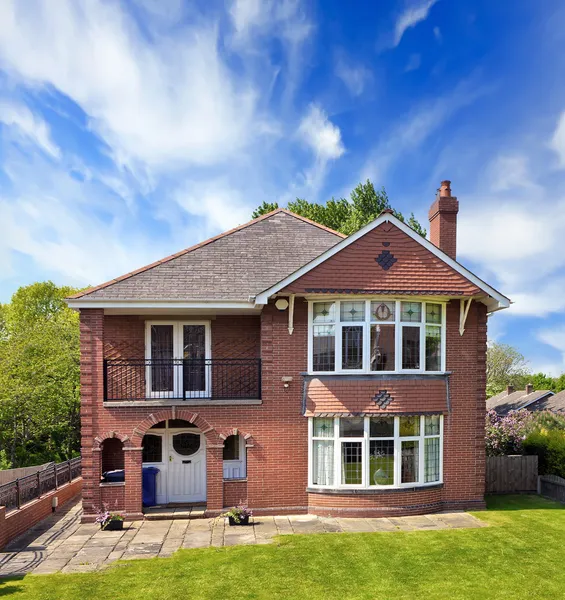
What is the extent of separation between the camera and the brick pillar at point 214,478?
1296 cm

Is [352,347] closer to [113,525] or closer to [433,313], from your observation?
[433,313]

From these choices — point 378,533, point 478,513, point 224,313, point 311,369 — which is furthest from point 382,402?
point 224,313

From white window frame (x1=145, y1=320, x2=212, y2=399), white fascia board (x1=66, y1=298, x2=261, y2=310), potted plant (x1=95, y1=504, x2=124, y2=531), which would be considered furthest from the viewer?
white window frame (x1=145, y1=320, x2=212, y2=399)

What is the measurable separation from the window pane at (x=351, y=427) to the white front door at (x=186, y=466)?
157 inches

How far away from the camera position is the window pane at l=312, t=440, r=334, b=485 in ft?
42.9

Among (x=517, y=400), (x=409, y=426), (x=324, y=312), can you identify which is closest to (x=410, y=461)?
(x=409, y=426)

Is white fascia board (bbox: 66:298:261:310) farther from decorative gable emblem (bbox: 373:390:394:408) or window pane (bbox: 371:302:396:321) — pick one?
decorative gable emblem (bbox: 373:390:394:408)

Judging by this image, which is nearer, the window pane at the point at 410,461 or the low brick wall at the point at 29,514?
the low brick wall at the point at 29,514

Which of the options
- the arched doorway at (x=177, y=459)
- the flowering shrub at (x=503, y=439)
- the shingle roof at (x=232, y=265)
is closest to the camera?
the shingle roof at (x=232, y=265)

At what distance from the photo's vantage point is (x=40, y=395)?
21922mm

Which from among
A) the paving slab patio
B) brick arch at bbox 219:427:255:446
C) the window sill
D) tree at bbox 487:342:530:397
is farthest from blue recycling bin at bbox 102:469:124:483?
tree at bbox 487:342:530:397

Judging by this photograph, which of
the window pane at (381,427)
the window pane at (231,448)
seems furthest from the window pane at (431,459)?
the window pane at (231,448)

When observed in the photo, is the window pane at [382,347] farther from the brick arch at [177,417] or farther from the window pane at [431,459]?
the brick arch at [177,417]

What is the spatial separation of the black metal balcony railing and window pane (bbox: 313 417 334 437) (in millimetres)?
1991
